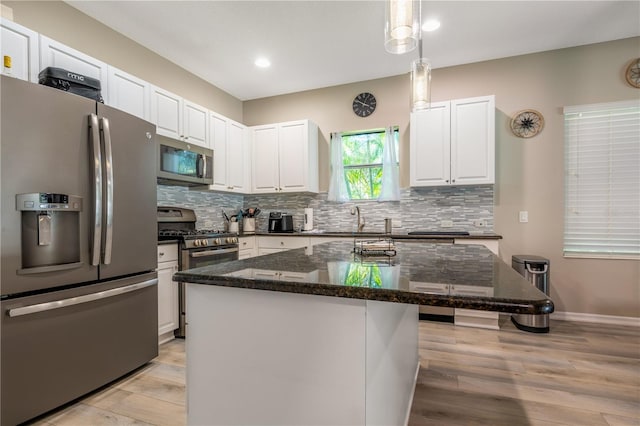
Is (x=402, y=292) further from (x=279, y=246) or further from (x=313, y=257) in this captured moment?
(x=279, y=246)

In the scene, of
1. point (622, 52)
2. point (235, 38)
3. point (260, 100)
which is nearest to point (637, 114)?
point (622, 52)

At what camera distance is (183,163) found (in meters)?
3.20

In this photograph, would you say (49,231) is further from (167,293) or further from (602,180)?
(602,180)

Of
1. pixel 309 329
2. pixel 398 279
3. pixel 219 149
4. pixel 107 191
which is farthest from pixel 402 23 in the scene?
pixel 219 149

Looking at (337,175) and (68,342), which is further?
(337,175)

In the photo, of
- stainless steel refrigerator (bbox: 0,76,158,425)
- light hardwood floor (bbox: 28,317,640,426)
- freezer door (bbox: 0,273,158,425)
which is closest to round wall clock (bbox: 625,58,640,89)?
light hardwood floor (bbox: 28,317,640,426)

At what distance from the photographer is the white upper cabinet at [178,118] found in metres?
3.01

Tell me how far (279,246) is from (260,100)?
2.33m

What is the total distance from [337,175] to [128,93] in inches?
99.6

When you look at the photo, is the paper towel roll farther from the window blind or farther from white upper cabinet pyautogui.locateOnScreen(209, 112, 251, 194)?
the window blind

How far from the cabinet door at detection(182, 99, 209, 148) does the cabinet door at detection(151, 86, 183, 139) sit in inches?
3.4

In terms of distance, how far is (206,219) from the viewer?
13.1 feet

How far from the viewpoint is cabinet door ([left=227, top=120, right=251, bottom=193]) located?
4020mm

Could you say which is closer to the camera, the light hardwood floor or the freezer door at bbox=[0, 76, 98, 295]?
the freezer door at bbox=[0, 76, 98, 295]
